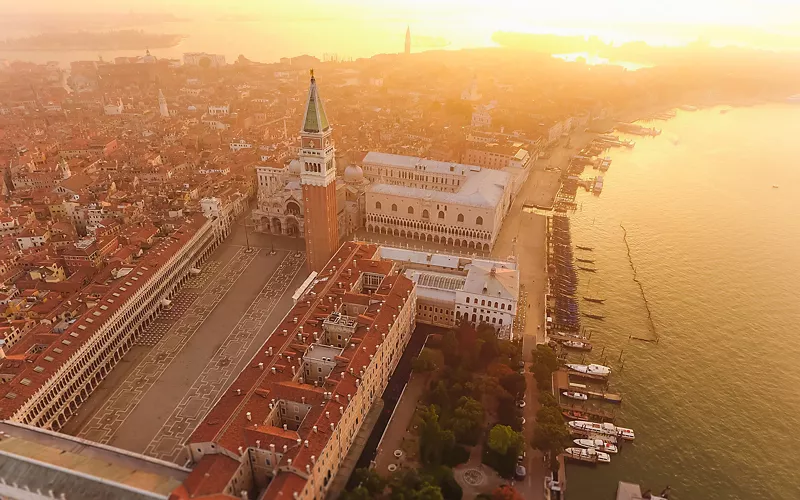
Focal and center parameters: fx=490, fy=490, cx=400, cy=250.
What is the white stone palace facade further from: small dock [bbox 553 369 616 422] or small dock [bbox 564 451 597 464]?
small dock [bbox 564 451 597 464]

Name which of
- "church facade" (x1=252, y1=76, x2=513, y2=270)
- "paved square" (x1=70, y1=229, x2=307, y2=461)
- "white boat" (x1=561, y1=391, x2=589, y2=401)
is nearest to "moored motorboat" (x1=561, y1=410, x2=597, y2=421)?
"white boat" (x1=561, y1=391, x2=589, y2=401)

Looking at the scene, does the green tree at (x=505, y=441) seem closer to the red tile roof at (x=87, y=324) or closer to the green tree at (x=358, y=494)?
the green tree at (x=358, y=494)

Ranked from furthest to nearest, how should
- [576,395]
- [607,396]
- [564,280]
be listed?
[564,280], [607,396], [576,395]

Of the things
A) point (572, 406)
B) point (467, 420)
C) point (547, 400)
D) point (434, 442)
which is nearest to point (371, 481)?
point (434, 442)

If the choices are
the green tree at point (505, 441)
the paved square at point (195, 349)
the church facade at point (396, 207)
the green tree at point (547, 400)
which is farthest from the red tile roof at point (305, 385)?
the green tree at point (547, 400)

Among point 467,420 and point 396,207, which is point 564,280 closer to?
point 396,207

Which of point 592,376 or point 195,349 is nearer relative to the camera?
point 592,376

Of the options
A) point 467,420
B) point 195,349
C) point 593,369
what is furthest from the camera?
point 195,349

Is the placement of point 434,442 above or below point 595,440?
above
